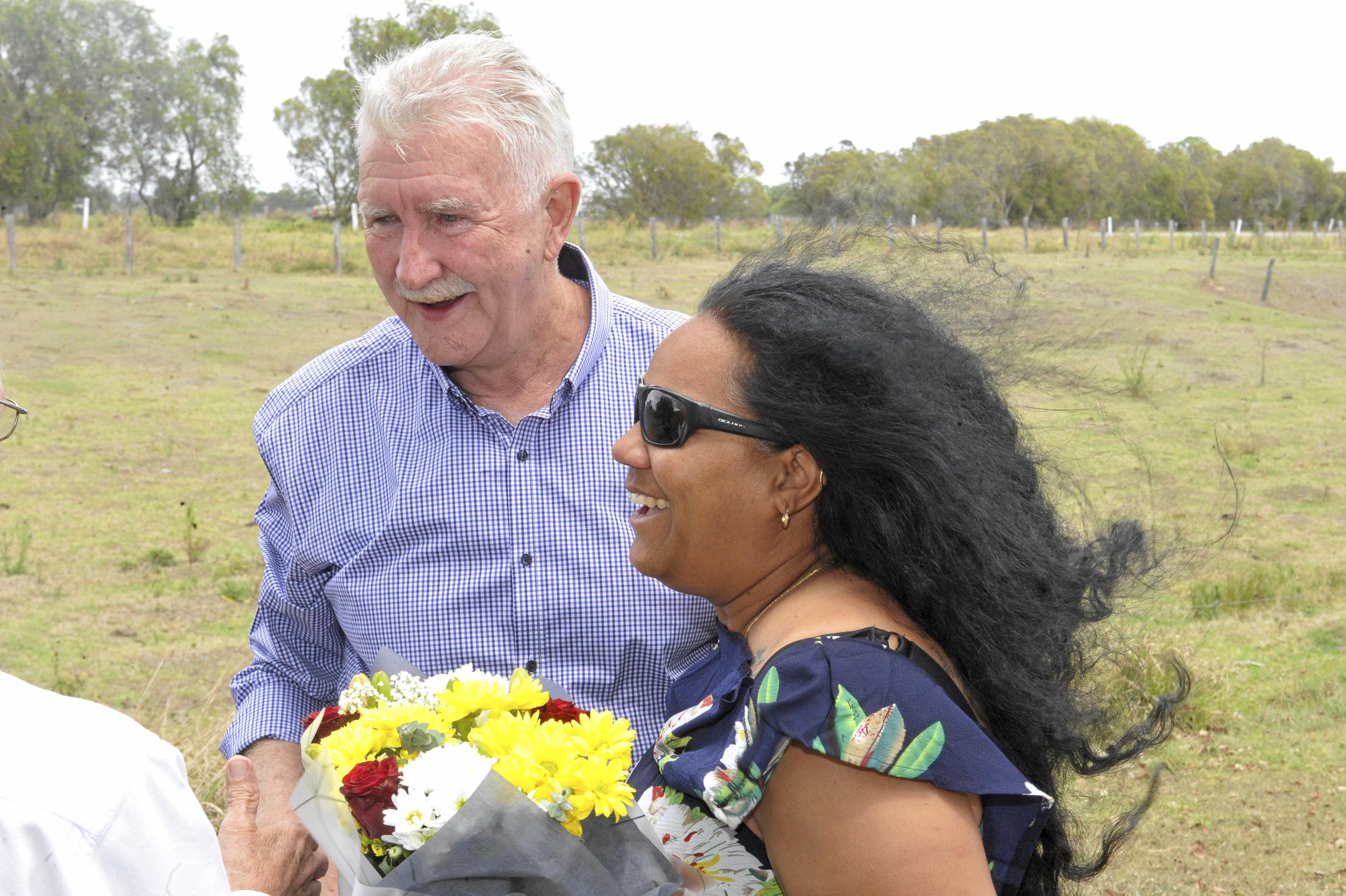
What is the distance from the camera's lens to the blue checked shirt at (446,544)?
2.63m

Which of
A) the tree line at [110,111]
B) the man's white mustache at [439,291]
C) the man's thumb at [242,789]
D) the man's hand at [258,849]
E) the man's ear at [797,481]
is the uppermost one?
→ the tree line at [110,111]

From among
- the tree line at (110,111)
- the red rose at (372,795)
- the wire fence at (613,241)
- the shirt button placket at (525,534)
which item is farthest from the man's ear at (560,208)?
the tree line at (110,111)

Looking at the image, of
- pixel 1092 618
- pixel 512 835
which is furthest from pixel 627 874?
pixel 1092 618

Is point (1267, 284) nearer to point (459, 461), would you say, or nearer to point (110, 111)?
point (459, 461)

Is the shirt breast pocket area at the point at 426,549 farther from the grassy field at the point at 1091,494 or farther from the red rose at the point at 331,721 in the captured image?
the grassy field at the point at 1091,494

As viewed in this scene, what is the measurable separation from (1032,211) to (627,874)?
64.3 metres

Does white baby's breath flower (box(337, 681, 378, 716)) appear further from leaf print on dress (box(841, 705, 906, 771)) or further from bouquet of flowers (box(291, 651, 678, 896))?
leaf print on dress (box(841, 705, 906, 771))

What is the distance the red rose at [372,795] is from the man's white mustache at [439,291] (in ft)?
4.09

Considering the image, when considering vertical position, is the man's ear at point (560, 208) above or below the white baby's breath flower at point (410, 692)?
above

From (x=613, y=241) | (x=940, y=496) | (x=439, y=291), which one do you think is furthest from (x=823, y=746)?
(x=613, y=241)

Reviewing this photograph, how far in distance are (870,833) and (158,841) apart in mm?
919

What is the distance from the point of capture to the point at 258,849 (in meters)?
2.10

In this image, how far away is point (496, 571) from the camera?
2.64 m

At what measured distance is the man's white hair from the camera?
2.69 metres
